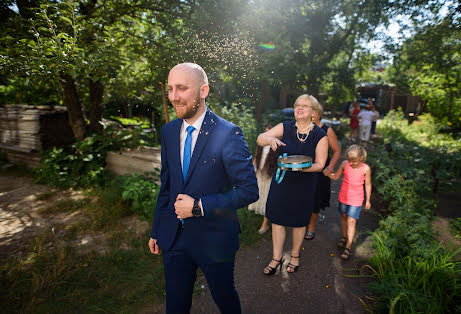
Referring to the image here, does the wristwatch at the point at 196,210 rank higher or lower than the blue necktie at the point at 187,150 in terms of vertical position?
lower

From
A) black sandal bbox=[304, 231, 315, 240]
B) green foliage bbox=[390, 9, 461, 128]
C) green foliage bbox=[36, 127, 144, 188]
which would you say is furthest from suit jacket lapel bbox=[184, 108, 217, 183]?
green foliage bbox=[390, 9, 461, 128]

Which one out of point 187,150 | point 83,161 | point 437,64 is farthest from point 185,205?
point 437,64

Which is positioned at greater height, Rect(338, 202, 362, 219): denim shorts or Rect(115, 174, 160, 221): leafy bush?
Rect(338, 202, 362, 219): denim shorts

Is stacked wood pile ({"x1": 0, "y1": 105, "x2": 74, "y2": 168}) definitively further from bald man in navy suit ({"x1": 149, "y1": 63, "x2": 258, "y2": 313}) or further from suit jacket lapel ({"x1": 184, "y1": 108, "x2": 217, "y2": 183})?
suit jacket lapel ({"x1": 184, "y1": 108, "x2": 217, "y2": 183})

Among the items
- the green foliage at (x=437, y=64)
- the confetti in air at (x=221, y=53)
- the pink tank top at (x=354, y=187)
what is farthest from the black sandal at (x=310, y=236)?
the green foliage at (x=437, y=64)

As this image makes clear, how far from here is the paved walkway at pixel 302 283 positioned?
281cm

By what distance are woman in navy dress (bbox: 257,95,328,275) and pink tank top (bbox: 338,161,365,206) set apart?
84 centimetres

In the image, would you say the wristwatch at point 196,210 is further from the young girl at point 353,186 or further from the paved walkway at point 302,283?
the young girl at point 353,186

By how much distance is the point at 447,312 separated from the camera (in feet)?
8.25

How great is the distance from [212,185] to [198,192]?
0.11 meters

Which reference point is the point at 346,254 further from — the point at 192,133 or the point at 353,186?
the point at 192,133

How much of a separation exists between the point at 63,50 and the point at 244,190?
250 centimetres

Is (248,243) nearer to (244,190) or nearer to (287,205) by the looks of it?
(287,205)

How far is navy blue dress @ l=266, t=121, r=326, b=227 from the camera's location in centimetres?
298
